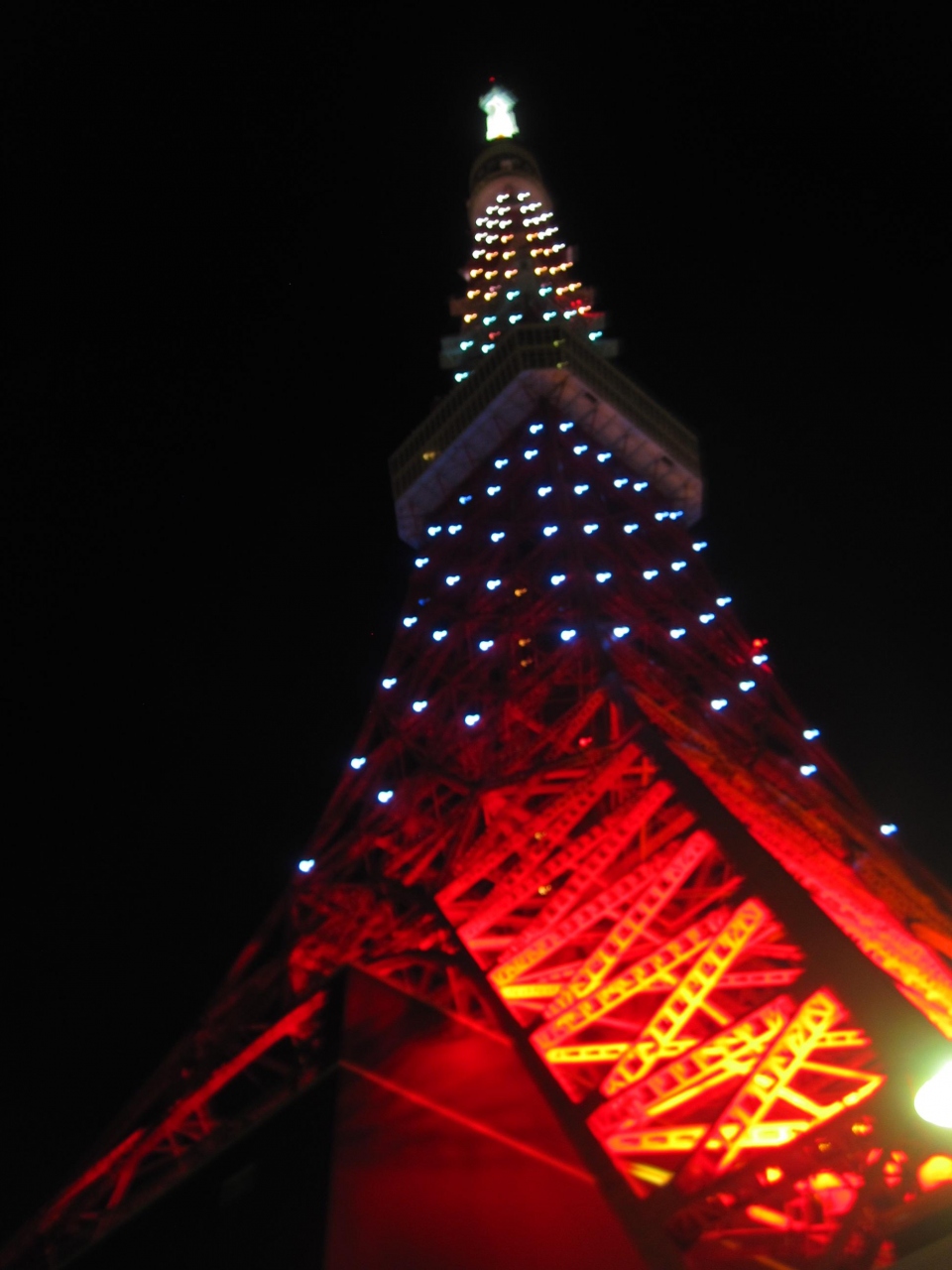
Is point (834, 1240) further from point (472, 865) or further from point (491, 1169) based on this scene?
point (472, 865)

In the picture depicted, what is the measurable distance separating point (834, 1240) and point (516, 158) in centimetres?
2848

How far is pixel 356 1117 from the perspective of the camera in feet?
26.3

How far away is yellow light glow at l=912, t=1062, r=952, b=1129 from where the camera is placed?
5.91 metres

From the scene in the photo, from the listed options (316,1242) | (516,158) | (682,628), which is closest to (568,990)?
(316,1242)

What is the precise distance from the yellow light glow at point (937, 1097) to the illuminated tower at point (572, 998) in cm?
7

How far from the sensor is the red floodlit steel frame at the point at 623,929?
20.9ft

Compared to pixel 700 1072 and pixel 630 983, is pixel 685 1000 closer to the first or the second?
pixel 700 1072

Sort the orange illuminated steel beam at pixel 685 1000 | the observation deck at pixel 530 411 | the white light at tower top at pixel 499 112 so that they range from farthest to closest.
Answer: the white light at tower top at pixel 499 112, the observation deck at pixel 530 411, the orange illuminated steel beam at pixel 685 1000

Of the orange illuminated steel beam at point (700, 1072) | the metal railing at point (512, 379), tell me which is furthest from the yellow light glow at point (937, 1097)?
the metal railing at point (512, 379)

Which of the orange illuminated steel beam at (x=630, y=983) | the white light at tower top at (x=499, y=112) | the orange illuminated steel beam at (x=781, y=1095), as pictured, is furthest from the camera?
the white light at tower top at (x=499, y=112)

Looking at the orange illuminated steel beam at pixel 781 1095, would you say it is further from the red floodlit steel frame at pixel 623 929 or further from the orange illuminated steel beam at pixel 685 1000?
the orange illuminated steel beam at pixel 685 1000

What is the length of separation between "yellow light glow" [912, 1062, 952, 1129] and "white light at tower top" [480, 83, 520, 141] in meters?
30.1

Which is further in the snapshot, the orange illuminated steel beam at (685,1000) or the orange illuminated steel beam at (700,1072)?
the orange illuminated steel beam at (685,1000)

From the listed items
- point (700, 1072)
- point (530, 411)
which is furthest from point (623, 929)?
point (530, 411)
